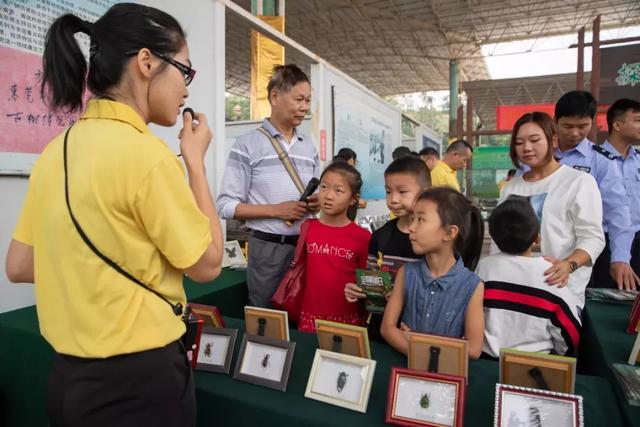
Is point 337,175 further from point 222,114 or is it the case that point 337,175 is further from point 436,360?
point 222,114

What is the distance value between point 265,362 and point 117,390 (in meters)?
0.48

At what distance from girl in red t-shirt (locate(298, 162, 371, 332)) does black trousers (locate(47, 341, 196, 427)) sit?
39.2 inches

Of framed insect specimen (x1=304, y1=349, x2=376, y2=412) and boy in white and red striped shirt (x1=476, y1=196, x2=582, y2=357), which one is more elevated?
boy in white and red striped shirt (x1=476, y1=196, x2=582, y2=357)

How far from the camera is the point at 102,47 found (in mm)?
765

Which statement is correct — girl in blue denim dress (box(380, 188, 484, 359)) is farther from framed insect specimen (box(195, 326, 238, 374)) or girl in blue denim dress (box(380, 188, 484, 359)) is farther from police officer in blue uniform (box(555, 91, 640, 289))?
police officer in blue uniform (box(555, 91, 640, 289))

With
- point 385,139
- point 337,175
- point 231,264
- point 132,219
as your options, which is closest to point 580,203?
point 337,175

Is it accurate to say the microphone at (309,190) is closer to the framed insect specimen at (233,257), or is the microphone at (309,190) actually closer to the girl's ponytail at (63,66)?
the framed insect specimen at (233,257)

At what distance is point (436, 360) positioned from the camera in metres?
1.04

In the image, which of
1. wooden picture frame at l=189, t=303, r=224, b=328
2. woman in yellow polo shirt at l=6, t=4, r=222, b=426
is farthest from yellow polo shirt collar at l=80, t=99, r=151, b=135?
wooden picture frame at l=189, t=303, r=224, b=328

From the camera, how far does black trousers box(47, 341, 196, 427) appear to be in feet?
2.36

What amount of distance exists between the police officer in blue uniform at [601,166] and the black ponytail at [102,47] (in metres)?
1.86

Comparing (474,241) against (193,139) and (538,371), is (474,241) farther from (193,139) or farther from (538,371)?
(193,139)

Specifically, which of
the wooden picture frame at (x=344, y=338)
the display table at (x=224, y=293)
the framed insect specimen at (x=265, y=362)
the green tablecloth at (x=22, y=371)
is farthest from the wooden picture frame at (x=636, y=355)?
the green tablecloth at (x=22, y=371)

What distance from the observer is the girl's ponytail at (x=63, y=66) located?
79 cm
